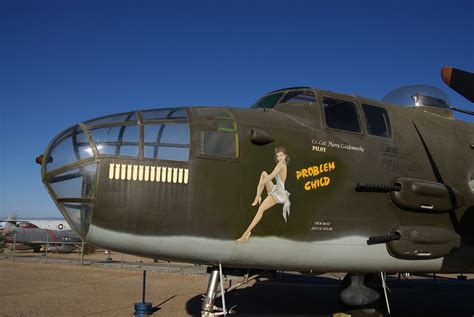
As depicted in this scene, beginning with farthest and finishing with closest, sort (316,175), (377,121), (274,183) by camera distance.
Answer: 1. (377,121)
2. (316,175)
3. (274,183)

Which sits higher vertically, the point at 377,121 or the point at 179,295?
the point at 377,121

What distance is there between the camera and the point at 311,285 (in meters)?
19.8

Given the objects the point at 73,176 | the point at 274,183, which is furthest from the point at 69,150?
the point at 274,183

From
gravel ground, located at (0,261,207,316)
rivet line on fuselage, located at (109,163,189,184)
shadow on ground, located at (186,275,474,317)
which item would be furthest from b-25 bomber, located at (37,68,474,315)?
gravel ground, located at (0,261,207,316)

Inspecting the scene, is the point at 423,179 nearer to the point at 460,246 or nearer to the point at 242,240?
the point at 460,246

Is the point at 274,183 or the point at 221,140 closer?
the point at 221,140

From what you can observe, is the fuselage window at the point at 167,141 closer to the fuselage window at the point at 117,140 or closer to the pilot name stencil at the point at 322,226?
the fuselage window at the point at 117,140

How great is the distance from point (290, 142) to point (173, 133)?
5.74 ft

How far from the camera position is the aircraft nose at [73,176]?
5824 mm

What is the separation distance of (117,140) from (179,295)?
35.8 feet

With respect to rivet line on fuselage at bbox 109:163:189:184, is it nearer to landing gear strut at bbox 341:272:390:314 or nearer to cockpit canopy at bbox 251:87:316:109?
cockpit canopy at bbox 251:87:316:109

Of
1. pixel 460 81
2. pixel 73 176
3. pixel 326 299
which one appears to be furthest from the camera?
pixel 326 299

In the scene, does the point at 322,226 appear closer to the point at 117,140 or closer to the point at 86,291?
the point at 117,140

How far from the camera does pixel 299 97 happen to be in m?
7.69
